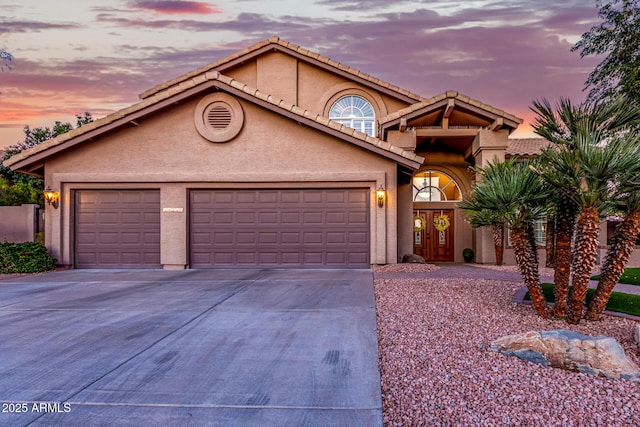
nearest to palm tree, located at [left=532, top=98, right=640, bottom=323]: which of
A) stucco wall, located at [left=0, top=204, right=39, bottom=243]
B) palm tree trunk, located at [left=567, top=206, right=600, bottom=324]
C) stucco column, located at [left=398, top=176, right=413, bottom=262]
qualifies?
palm tree trunk, located at [left=567, top=206, right=600, bottom=324]

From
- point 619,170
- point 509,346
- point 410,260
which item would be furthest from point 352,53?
point 509,346

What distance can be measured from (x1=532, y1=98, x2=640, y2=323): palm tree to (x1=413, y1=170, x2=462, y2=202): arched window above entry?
11.1 m

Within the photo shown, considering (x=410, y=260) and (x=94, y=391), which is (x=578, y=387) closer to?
(x=94, y=391)

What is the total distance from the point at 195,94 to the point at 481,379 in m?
11.5


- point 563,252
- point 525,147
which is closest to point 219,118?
point 563,252

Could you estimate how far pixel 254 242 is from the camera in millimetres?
13203

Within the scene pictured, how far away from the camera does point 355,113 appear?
18125 millimetres

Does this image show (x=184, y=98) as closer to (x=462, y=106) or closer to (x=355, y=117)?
(x=355, y=117)

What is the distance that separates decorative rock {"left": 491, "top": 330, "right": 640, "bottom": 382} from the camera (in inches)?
167

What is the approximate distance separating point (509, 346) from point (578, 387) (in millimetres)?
911

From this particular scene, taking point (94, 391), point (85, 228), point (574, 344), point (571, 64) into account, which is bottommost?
point (94, 391)

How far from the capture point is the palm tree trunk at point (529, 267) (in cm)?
648

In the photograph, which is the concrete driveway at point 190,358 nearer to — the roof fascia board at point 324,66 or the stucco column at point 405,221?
the stucco column at point 405,221

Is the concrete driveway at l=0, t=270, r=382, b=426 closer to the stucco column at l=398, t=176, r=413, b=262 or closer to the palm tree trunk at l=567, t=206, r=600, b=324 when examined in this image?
the palm tree trunk at l=567, t=206, r=600, b=324
